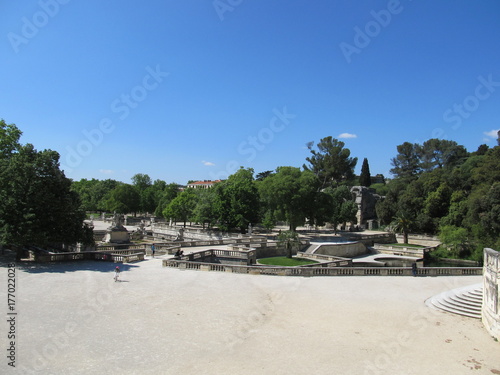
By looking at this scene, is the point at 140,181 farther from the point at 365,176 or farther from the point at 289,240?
the point at 289,240

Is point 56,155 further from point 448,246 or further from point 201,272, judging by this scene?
point 448,246

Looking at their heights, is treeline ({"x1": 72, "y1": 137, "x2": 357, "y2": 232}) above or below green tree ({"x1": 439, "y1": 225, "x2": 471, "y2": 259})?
above

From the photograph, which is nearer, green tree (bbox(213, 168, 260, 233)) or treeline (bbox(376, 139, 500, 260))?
treeline (bbox(376, 139, 500, 260))

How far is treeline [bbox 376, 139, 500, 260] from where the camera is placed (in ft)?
131

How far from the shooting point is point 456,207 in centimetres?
4972

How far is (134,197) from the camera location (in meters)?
93.6

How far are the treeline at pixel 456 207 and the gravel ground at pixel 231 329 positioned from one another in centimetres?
2496

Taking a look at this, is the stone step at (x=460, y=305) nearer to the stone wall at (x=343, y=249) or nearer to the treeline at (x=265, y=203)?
the stone wall at (x=343, y=249)

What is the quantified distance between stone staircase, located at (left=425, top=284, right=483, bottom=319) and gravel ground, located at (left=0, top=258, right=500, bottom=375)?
62cm

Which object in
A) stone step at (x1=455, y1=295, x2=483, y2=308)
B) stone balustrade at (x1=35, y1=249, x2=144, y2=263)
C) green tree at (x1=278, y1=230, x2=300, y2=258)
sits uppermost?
green tree at (x1=278, y1=230, x2=300, y2=258)

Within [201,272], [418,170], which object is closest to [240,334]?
[201,272]

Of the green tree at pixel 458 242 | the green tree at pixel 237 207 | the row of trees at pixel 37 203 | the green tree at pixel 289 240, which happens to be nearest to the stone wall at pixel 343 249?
the green tree at pixel 289 240

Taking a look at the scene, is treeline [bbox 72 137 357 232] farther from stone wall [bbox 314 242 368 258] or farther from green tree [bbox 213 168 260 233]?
stone wall [bbox 314 242 368 258]

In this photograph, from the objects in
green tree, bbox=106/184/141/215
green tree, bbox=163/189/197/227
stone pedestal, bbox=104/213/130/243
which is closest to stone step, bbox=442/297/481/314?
stone pedestal, bbox=104/213/130/243
